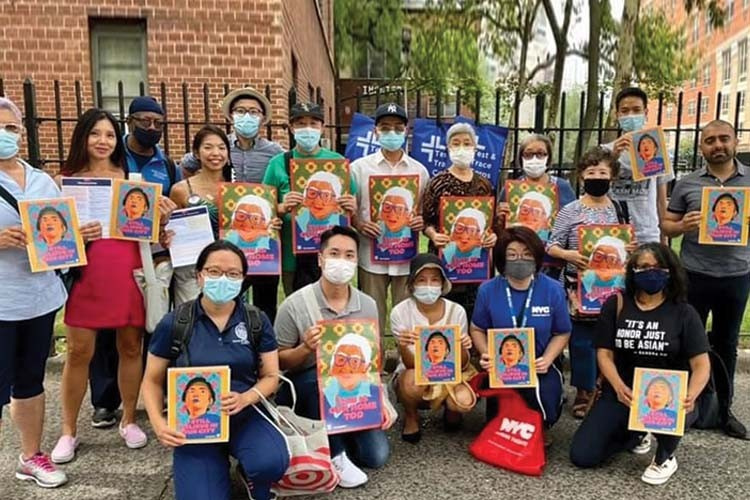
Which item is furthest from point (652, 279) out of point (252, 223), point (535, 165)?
point (252, 223)

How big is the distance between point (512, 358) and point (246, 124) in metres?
2.21

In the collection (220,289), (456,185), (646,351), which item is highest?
(456,185)

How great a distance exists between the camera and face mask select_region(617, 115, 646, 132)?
14.0 ft

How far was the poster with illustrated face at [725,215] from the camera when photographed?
3.79m

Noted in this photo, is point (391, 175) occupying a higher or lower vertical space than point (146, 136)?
lower

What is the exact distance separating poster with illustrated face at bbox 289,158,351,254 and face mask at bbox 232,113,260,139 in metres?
0.39

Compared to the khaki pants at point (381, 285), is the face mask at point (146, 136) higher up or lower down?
higher up

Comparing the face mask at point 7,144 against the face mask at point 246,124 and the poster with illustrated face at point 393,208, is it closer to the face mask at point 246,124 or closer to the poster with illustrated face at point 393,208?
the face mask at point 246,124

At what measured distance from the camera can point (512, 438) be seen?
12.2 ft

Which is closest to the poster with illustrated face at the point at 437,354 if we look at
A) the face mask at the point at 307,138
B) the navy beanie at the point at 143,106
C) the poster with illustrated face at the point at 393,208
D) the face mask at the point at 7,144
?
the poster with illustrated face at the point at 393,208

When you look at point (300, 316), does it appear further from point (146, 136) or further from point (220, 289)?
point (146, 136)

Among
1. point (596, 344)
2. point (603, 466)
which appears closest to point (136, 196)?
point (596, 344)

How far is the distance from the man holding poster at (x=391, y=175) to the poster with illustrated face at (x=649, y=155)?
1338mm

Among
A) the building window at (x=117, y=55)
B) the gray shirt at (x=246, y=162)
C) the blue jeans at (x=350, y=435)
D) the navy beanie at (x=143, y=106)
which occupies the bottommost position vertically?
the blue jeans at (x=350, y=435)
